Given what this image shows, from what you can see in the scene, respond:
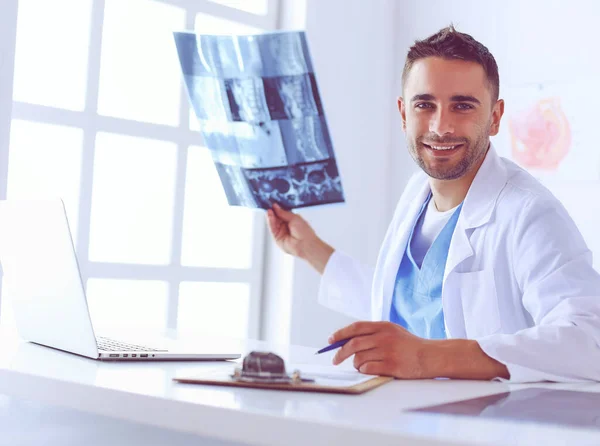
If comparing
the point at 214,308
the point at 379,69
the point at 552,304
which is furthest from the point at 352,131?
the point at 552,304

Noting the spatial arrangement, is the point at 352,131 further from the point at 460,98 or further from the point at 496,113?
the point at 460,98

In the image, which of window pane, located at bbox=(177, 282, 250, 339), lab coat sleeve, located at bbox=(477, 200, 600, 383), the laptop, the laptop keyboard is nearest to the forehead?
lab coat sleeve, located at bbox=(477, 200, 600, 383)

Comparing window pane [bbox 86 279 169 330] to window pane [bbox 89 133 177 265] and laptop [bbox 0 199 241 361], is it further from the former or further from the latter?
laptop [bbox 0 199 241 361]

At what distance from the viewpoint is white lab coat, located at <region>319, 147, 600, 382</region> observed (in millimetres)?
1196

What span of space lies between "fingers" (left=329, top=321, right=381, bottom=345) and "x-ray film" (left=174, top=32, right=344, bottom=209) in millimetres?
677

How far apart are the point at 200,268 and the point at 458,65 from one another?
66.9 inches

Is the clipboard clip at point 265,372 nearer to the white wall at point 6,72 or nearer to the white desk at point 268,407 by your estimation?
the white desk at point 268,407

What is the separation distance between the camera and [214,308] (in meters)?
3.32

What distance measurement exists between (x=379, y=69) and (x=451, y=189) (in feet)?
6.24

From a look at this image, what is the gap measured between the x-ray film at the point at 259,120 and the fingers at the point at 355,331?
677mm

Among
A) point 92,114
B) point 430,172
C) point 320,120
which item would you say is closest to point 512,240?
point 430,172

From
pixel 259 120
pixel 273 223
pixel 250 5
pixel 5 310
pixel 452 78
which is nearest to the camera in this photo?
pixel 452 78

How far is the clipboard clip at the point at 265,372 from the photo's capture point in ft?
3.23

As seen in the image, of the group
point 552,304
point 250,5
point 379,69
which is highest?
point 250,5
